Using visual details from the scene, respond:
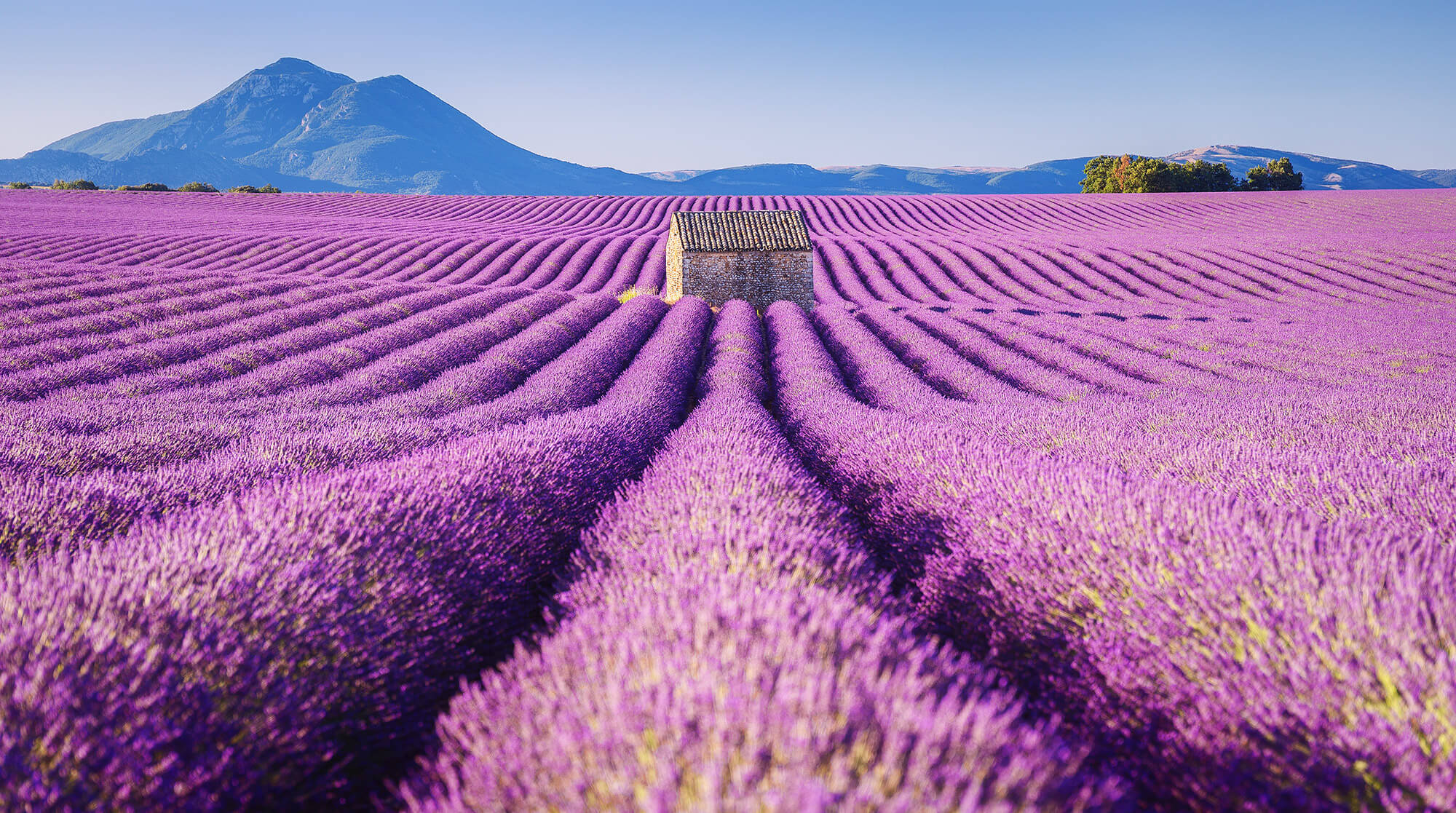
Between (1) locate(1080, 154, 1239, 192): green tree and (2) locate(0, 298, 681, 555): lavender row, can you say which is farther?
(1) locate(1080, 154, 1239, 192): green tree

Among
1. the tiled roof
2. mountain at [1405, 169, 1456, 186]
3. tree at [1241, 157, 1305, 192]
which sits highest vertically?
mountain at [1405, 169, 1456, 186]

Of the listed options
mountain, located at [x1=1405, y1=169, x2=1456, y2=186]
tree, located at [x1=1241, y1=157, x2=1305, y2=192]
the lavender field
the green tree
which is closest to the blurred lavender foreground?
the lavender field

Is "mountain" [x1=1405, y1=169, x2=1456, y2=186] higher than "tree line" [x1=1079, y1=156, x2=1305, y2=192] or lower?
higher

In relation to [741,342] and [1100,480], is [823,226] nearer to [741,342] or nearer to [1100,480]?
[741,342]

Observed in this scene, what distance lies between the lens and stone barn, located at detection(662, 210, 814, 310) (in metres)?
17.6

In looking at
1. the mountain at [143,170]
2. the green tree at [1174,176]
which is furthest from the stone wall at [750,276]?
the mountain at [143,170]

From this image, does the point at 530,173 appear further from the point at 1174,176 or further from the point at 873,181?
the point at 1174,176

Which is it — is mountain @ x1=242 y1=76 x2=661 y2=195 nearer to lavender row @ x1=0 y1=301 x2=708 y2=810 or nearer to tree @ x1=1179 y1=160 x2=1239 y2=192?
tree @ x1=1179 y1=160 x2=1239 y2=192

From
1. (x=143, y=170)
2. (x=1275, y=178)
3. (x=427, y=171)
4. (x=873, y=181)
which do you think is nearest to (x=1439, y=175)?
(x=873, y=181)

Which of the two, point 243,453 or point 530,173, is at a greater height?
point 530,173

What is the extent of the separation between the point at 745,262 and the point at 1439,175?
190 m

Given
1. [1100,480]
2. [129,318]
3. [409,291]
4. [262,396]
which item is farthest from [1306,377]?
[129,318]

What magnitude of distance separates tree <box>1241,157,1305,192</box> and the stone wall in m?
52.5

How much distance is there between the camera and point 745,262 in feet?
58.4
